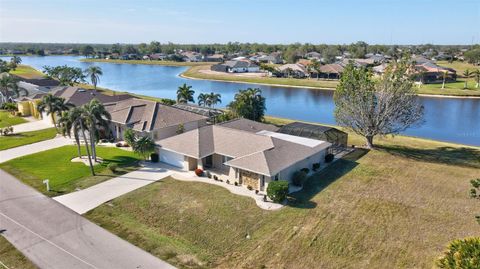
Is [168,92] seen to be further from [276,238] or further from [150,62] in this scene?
[150,62]

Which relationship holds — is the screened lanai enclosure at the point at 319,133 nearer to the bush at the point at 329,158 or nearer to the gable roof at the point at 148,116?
the bush at the point at 329,158

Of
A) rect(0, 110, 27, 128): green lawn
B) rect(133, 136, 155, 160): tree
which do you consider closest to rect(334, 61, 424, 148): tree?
rect(133, 136, 155, 160): tree

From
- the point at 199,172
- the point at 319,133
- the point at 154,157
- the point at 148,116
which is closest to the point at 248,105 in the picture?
the point at 319,133

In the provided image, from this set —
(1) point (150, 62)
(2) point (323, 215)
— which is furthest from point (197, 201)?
(1) point (150, 62)

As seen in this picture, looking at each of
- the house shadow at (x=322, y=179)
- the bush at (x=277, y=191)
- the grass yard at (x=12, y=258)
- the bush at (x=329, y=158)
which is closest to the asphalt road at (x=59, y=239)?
the grass yard at (x=12, y=258)

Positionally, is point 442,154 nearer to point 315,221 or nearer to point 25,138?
point 315,221

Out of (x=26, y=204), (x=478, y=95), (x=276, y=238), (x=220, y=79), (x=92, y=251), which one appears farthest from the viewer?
(x=220, y=79)
